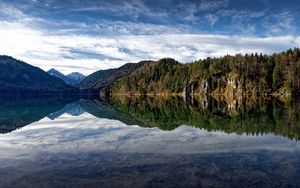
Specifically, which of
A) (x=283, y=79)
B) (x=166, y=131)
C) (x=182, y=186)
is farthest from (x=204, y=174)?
(x=283, y=79)

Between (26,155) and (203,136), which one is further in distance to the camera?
(203,136)

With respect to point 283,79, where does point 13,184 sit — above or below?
below

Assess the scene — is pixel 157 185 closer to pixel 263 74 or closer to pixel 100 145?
pixel 100 145

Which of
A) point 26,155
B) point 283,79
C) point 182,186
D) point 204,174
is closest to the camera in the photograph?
point 182,186

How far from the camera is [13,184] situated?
2278 cm

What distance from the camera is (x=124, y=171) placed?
25.6m

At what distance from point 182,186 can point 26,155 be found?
16961 mm

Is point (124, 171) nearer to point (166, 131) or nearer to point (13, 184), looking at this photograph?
point (13, 184)

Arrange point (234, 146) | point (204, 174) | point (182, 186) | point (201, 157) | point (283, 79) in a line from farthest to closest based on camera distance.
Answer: point (283, 79) < point (234, 146) < point (201, 157) < point (204, 174) < point (182, 186)

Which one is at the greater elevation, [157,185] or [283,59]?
[283,59]

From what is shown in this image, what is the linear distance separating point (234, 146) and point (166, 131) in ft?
49.1

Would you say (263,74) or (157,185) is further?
(263,74)

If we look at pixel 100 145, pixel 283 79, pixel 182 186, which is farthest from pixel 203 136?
pixel 283 79

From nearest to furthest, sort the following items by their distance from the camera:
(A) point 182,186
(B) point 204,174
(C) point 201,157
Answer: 1. (A) point 182,186
2. (B) point 204,174
3. (C) point 201,157
